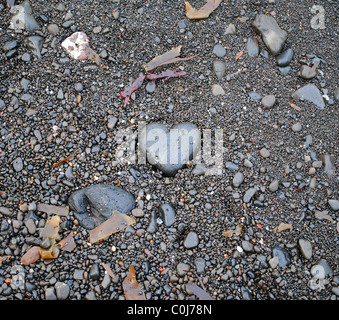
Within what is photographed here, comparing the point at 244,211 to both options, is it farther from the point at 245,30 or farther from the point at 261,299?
the point at 245,30

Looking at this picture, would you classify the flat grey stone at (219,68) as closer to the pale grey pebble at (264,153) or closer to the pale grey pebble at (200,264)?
the pale grey pebble at (264,153)

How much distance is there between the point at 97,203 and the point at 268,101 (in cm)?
160

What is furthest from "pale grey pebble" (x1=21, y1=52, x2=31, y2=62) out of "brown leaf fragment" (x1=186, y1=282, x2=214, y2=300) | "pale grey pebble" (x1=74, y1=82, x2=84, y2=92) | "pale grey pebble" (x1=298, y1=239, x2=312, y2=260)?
"pale grey pebble" (x1=298, y1=239, x2=312, y2=260)

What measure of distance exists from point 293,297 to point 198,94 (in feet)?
5.58

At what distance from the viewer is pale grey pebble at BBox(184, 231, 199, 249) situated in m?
2.47

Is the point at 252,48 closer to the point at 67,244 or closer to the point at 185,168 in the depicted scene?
the point at 185,168

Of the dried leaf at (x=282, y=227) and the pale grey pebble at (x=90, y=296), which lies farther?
the dried leaf at (x=282, y=227)

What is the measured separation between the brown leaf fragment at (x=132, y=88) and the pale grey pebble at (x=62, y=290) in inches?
57.8

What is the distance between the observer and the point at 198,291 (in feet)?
7.78

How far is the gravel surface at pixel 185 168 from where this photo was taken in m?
2.42

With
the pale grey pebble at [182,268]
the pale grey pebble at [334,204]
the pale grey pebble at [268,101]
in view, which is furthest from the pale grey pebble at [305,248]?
the pale grey pebble at [268,101]

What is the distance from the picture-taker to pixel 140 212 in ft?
8.36

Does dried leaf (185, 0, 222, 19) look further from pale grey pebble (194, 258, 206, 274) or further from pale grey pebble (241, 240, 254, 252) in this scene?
pale grey pebble (194, 258, 206, 274)

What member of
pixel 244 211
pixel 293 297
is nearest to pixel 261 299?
pixel 293 297
